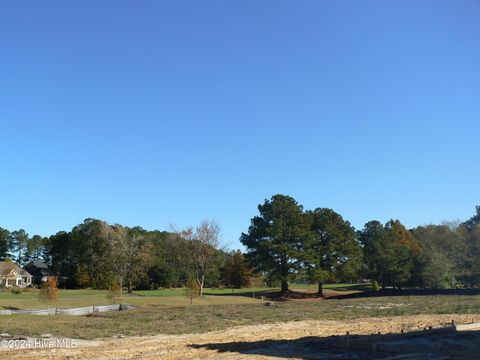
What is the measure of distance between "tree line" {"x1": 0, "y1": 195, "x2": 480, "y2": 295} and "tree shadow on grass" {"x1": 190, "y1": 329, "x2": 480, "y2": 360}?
143 feet

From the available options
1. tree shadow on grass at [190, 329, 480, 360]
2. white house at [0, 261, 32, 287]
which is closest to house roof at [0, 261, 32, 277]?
white house at [0, 261, 32, 287]

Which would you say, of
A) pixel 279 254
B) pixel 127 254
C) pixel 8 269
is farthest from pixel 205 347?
pixel 8 269

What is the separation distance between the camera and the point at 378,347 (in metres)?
16.1

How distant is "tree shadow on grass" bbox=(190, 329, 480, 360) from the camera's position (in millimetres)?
15094

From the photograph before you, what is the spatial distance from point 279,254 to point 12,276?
62928 mm

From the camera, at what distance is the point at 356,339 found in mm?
17406

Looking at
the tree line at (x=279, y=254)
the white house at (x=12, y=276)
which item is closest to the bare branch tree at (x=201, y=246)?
the tree line at (x=279, y=254)

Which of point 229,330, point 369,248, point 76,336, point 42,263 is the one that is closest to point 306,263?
point 369,248

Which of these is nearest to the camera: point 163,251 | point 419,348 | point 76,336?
point 419,348

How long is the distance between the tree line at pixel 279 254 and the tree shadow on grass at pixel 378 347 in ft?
143

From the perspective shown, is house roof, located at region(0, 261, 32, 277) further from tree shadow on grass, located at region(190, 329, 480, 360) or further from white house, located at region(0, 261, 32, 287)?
tree shadow on grass, located at region(190, 329, 480, 360)

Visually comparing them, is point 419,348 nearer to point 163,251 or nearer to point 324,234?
point 324,234

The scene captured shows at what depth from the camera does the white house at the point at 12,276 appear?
106 m

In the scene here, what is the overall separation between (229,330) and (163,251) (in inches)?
3139
